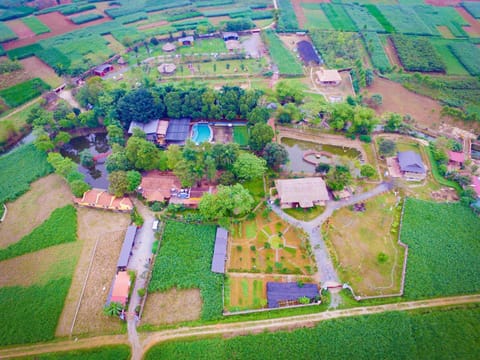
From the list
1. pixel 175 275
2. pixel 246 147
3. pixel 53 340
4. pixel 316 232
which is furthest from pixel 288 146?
pixel 53 340

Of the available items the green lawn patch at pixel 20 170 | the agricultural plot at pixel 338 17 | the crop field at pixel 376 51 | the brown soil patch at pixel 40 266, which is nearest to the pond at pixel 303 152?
the crop field at pixel 376 51

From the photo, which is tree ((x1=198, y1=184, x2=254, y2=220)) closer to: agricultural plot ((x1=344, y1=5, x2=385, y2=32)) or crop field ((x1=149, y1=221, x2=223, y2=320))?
crop field ((x1=149, y1=221, x2=223, y2=320))

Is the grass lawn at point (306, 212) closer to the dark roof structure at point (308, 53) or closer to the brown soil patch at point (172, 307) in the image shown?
the brown soil patch at point (172, 307)

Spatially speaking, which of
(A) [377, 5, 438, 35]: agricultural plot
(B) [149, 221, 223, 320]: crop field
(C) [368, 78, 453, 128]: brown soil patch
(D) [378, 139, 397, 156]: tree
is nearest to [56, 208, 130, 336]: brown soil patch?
(B) [149, 221, 223, 320]: crop field

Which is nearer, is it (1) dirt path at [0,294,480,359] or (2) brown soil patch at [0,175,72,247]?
(1) dirt path at [0,294,480,359]

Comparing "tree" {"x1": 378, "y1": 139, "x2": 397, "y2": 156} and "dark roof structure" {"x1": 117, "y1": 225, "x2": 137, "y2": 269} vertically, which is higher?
"tree" {"x1": 378, "y1": 139, "x2": 397, "y2": 156}
